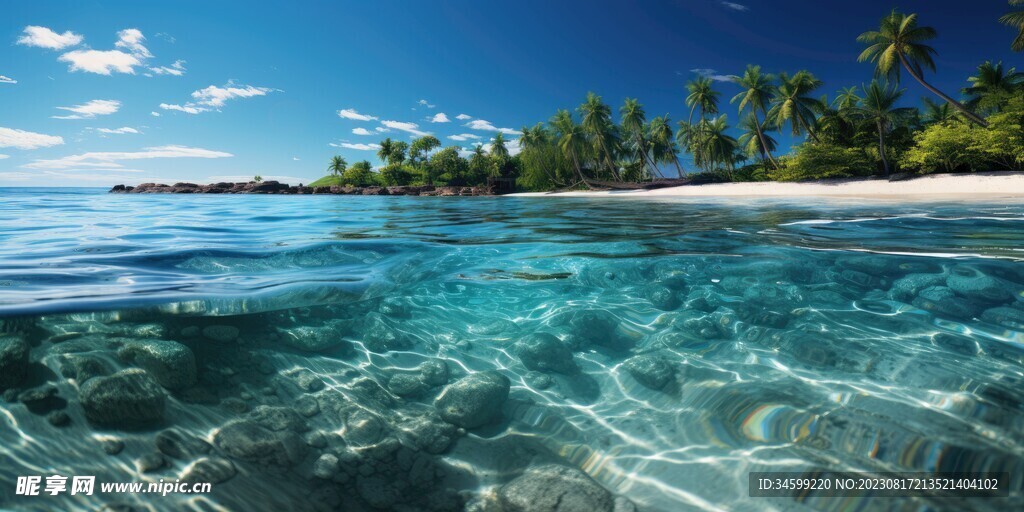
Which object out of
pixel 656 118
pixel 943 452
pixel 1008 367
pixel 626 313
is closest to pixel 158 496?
pixel 626 313

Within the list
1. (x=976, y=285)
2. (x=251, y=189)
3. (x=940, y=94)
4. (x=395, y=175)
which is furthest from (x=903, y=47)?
(x=251, y=189)

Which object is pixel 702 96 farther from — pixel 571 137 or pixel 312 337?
pixel 312 337

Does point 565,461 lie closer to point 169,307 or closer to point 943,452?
point 943,452

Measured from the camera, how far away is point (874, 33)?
32.3m

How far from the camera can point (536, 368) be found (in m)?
3.70

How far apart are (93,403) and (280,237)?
6174mm

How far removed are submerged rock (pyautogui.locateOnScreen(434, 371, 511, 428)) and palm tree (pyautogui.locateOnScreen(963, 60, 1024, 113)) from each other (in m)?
44.4

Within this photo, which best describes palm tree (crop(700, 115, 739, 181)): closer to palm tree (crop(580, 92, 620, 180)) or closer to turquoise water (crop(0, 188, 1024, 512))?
palm tree (crop(580, 92, 620, 180))

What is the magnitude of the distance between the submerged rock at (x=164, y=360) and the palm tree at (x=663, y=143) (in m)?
61.6

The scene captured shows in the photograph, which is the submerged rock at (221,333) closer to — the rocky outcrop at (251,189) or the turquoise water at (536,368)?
the turquoise water at (536,368)

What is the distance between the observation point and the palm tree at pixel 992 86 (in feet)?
95.2

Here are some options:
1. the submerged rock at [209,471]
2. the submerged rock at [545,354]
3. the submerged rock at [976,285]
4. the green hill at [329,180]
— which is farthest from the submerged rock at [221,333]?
the green hill at [329,180]

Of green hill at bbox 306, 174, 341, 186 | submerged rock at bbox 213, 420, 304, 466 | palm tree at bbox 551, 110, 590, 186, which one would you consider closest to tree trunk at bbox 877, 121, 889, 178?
palm tree at bbox 551, 110, 590, 186

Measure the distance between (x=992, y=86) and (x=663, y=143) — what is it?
108 ft
